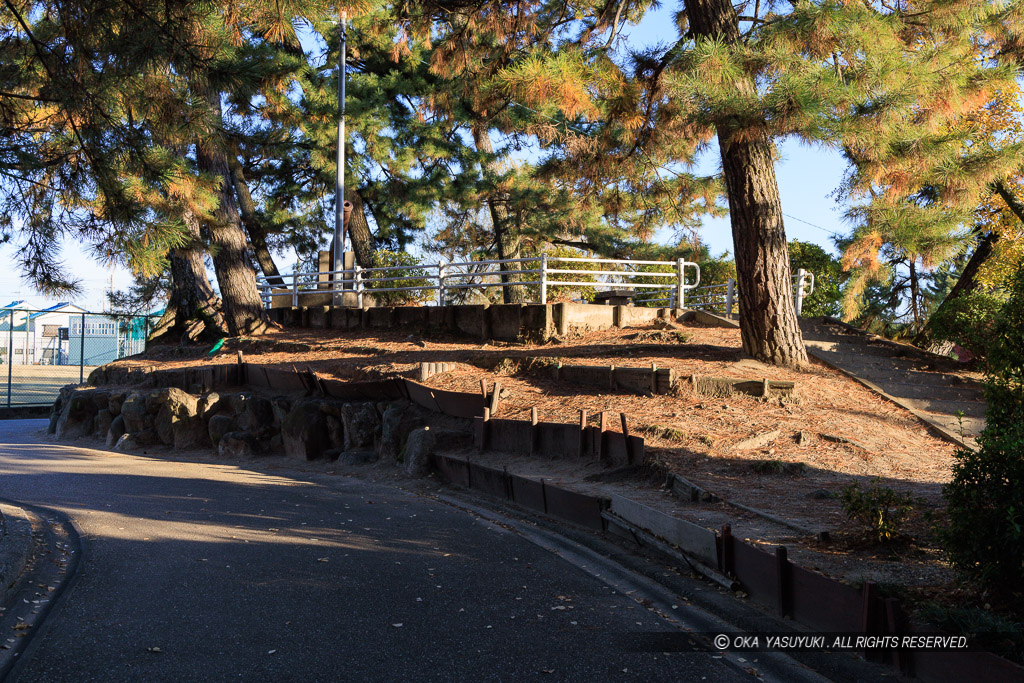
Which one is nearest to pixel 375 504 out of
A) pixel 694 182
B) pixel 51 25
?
pixel 51 25

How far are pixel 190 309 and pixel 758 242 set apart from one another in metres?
13.9

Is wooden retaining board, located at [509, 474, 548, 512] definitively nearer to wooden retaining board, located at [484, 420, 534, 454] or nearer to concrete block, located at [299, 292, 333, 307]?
wooden retaining board, located at [484, 420, 534, 454]

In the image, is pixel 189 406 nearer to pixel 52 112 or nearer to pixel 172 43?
pixel 52 112

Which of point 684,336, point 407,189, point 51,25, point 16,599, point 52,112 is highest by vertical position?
point 407,189

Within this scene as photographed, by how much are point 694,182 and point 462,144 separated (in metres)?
8.39

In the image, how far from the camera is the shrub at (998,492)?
365 centimetres

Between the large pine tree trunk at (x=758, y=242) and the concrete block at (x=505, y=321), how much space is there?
13.0 feet

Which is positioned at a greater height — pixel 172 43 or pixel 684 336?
pixel 172 43

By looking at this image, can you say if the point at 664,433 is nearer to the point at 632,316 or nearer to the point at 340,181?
the point at 632,316

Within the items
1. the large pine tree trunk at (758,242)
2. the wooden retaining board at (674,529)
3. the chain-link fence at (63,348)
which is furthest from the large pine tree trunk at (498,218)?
the wooden retaining board at (674,529)

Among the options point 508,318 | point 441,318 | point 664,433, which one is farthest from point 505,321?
point 664,433

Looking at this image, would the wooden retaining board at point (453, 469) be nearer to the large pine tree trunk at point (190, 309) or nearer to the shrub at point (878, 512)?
the shrub at point (878, 512)

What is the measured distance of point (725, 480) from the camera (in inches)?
278

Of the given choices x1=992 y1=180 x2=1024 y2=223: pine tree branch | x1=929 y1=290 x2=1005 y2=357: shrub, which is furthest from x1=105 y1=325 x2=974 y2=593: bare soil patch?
x1=992 y1=180 x2=1024 y2=223: pine tree branch
